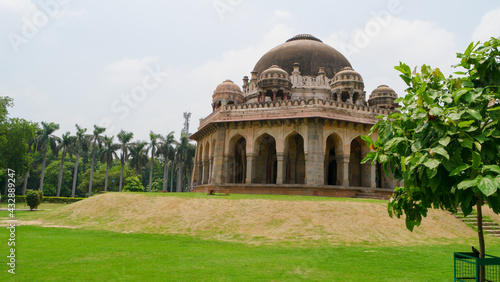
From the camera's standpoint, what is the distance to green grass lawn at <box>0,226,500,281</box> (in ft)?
20.7

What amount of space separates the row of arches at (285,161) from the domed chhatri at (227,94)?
357 centimetres

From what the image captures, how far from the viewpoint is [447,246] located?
11.1 metres

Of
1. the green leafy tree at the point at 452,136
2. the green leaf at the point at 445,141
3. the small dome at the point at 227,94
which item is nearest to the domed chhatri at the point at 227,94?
the small dome at the point at 227,94

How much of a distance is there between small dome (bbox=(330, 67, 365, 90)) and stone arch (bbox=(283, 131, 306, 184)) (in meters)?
5.05

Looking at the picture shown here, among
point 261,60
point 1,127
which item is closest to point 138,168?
point 1,127

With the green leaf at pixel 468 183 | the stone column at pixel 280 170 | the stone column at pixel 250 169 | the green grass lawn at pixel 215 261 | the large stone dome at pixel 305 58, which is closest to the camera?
→ the green leaf at pixel 468 183

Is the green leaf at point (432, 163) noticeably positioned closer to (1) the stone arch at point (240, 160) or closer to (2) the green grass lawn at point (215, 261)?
(2) the green grass lawn at point (215, 261)

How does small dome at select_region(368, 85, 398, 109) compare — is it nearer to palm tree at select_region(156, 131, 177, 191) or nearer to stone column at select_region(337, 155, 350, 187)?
stone column at select_region(337, 155, 350, 187)

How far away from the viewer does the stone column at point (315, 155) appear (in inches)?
862

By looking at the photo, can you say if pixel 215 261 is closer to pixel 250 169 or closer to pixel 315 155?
pixel 315 155

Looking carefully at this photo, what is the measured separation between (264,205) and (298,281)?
8636 mm

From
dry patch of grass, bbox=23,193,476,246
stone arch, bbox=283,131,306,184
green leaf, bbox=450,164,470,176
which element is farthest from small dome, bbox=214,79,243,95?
green leaf, bbox=450,164,470,176

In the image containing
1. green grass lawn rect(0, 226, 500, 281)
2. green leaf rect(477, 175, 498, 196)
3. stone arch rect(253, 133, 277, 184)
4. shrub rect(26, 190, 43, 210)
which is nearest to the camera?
green leaf rect(477, 175, 498, 196)

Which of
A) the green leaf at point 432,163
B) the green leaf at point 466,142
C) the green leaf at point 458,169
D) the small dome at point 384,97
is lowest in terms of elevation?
the green leaf at point 458,169
